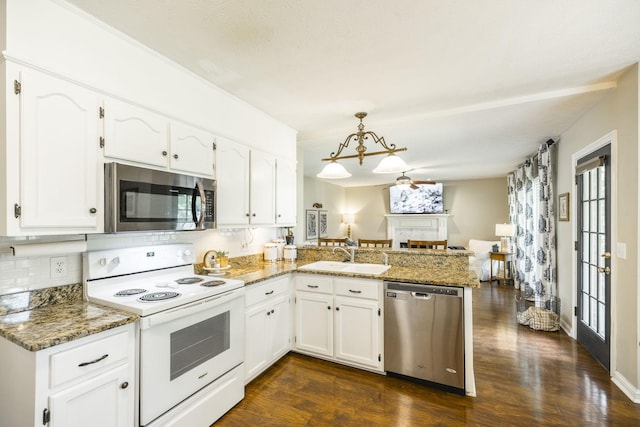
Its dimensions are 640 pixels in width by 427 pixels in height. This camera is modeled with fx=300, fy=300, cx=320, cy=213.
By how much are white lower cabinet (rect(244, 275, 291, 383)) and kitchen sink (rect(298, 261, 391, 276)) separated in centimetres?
37

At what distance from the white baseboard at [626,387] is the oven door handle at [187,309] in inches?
119

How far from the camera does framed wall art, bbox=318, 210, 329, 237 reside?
8210 mm

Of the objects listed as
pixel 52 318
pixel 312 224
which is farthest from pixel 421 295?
pixel 312 224

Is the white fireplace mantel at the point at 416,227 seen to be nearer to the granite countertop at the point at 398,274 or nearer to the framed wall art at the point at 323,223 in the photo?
the framed wall art at the point at 323,223

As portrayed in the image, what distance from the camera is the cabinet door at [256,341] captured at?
2441 millimetres

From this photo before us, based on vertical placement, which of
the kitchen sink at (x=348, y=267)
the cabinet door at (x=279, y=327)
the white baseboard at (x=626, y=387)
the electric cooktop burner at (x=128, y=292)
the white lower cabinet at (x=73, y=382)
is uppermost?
the electric cooktop burner at (x=128, y=292)

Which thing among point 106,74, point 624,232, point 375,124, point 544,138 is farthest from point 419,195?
point 106,74

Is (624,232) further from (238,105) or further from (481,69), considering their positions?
(238,105)

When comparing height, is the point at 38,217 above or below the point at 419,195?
below

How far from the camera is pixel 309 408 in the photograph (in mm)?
2201

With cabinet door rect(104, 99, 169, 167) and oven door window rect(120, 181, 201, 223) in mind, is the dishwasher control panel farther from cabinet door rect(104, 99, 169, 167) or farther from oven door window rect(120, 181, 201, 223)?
cabinet door rect(104, 99, 169, 167)

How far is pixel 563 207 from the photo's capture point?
376 cm

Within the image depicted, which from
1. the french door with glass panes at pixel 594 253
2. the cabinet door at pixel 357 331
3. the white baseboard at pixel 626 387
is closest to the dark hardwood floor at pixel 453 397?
the white baseboard at pixel 626 387

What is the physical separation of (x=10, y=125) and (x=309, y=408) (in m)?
2.43
